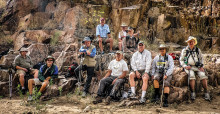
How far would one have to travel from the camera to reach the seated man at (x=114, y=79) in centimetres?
636

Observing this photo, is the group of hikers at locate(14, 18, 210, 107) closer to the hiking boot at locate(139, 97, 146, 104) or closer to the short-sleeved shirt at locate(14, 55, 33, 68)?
the hiking boot at locate(139, 97, 146, 104)

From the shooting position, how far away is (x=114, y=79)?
6734 mm

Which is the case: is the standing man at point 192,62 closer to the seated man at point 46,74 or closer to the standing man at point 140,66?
the standing man at point 140,66

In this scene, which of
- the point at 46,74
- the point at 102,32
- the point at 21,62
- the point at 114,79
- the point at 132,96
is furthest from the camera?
the point at 102,32

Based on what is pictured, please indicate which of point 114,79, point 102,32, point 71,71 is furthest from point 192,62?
point 71,71

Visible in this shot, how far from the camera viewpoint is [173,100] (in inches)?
237

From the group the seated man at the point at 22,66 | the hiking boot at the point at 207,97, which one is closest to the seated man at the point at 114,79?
the hiking boot at the point at 207,97

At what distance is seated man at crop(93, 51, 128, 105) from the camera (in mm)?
6363

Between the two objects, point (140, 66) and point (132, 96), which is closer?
point (132, 96)

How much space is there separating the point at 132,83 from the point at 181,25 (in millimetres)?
8339

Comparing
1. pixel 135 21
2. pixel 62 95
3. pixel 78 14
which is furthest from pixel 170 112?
pixel 78 14

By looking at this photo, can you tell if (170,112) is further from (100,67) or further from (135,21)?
(135,21)

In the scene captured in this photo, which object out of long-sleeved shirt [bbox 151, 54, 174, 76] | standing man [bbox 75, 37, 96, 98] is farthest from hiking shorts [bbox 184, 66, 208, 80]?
standing man [bbox 75, 37, 96, 98]

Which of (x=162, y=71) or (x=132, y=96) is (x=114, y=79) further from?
(x=162, y=71)
